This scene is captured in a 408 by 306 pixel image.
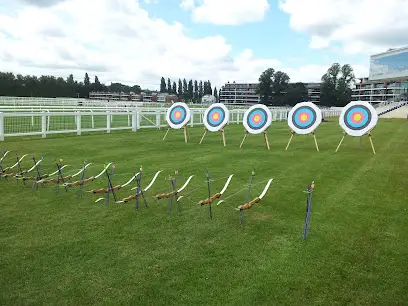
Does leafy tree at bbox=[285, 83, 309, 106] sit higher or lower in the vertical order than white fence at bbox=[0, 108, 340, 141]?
higher

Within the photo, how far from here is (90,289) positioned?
11.2ft

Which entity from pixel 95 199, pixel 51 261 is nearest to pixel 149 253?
pixel 51 261

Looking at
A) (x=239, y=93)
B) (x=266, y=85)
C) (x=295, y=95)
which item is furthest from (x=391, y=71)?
(x=239, y=93)

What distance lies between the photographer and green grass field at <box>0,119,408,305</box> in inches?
134

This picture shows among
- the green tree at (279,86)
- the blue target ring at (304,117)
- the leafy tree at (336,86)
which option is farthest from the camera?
the green tree at (279,86)

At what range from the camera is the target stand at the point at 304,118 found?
44.2ft

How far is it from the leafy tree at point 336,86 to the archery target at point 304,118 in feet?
Result: 297

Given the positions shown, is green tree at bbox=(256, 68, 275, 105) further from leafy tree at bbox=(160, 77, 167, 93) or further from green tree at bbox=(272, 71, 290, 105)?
leafy tree at bbox=(160, 77, 167, 93)

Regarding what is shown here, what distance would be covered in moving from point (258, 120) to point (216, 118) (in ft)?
6.33

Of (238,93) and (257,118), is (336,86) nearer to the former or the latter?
(238,93)

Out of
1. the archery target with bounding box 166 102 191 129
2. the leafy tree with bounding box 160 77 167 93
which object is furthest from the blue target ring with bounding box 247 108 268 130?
the leafy tree with bounding box 160 77 167 93

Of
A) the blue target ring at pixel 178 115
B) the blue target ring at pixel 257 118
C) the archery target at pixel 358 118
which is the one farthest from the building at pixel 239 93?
the archery target at pixel 358 118

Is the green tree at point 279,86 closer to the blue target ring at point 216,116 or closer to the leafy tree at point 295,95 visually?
the leafy tree at point 295,95

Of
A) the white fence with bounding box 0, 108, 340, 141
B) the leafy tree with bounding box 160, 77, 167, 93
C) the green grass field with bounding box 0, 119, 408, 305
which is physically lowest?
the green grass field with bounding box 0, 119, 408, 305
